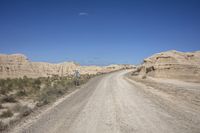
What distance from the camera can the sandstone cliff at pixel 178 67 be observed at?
29.9m

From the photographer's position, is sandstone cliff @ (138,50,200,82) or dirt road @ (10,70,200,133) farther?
sandstone cliff @ (138,50,200,82)

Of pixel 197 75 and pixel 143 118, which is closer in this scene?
pixel 143 118

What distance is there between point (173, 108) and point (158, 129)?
418 cm

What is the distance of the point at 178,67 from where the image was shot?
108ft

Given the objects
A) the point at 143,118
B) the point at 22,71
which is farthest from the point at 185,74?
the point at 22,71

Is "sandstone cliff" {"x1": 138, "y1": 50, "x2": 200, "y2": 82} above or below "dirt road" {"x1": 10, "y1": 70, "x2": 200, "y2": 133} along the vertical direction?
above

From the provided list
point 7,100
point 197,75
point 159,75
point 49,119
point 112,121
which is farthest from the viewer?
point 159,75

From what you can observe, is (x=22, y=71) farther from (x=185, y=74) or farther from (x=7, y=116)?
(x=7, y=116)

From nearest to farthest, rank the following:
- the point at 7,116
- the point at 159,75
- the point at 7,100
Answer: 1. the point at 7,116
2. the point at 7,100
3. the point at 159,75

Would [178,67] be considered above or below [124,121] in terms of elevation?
above

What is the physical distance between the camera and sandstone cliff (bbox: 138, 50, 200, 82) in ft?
98.2

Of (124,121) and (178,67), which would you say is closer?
(124,121)

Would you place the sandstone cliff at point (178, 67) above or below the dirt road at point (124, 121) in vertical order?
above

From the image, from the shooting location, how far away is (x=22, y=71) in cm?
7756
